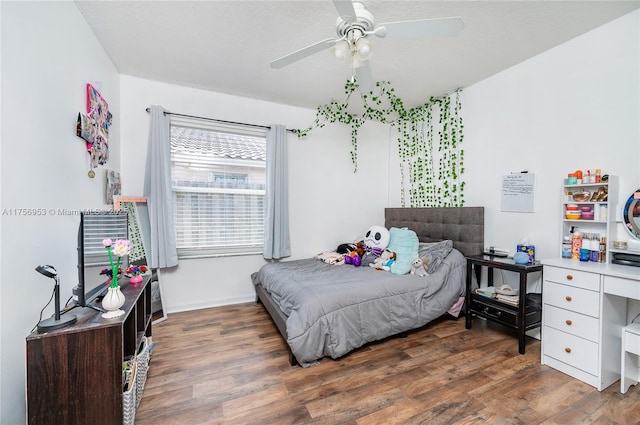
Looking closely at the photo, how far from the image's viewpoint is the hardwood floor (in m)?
1.57

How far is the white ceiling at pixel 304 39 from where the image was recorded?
192 cm

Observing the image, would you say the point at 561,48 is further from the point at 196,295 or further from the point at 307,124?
the point at 196,295

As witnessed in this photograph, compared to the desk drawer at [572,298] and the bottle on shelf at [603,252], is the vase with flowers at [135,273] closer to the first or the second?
the desk drawer at [572,298]

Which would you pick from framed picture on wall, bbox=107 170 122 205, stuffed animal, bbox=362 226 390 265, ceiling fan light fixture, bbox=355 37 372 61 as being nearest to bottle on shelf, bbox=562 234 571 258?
stuffed animal, bbox=362 226 390 265

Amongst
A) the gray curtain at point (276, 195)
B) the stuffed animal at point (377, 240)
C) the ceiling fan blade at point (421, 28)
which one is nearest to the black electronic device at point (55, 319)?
the ceiling fan blade at point (421, 28)

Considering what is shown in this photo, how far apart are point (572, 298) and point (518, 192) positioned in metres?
1.12

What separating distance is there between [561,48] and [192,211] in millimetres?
3987

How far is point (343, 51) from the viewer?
1688 millimetres

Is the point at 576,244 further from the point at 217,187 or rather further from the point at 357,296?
the point at 217,187

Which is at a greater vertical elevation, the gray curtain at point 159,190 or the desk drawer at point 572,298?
the gray curtain at point 159,190

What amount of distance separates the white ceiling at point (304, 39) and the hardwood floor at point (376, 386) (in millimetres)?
2604

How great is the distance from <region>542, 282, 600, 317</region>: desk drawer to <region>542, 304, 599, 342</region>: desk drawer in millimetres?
35

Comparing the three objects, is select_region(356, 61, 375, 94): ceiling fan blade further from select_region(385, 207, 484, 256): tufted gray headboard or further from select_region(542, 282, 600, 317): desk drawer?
select_region(542, 282, 600, 317): desk drawer

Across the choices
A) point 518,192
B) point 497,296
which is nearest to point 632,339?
point 497,296
